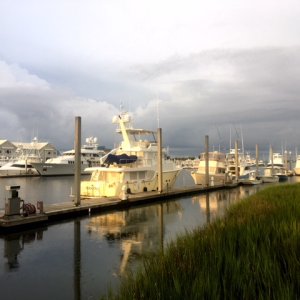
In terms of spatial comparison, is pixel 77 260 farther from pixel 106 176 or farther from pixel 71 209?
pixel 106 176

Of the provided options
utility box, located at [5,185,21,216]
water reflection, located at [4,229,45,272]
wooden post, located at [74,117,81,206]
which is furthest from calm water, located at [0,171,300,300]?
wooden post, located at [74,117,81,206]

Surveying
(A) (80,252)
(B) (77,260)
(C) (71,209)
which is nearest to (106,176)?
(C) (71,209)

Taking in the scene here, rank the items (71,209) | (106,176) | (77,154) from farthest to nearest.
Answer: (106,176) → (77,154) → (71,209)

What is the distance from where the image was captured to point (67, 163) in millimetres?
100375

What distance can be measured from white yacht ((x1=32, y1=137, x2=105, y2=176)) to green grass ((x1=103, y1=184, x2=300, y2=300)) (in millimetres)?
90705

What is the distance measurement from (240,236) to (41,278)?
6876mm

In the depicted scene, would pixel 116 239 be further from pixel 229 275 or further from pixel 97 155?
pixel 97 155

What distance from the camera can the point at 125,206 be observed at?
2828cm

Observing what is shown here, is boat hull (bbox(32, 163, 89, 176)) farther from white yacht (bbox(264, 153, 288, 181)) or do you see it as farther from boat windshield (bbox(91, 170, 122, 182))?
boat windshield (bbox(91, 170, 122, 182))

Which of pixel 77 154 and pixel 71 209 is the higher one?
pixel 77 154

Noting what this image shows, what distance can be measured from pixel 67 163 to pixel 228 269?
9671 centimetres

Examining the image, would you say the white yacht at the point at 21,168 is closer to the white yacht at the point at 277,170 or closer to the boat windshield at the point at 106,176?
the white yacht at the point at 277,170

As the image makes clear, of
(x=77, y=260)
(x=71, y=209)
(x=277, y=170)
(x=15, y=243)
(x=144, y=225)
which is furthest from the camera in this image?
(x=277, y=170)

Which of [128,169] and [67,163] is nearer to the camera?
[128,169]
